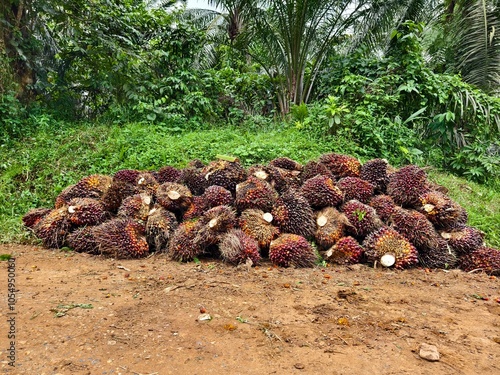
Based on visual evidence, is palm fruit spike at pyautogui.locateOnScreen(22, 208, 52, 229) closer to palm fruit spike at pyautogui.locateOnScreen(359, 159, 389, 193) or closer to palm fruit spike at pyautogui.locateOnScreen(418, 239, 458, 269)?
palm fruit spike at pyautogui.locateOnScreen(359, 159, 389, 193)

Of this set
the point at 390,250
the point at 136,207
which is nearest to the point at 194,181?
the point at 136,207

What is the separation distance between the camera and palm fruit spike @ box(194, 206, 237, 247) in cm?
299

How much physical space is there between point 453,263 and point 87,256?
3266 millimetres

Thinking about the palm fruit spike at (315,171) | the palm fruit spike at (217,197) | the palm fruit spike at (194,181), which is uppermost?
the palm fruit spike at (315,171)

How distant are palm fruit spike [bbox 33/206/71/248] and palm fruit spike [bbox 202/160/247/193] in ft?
4.76

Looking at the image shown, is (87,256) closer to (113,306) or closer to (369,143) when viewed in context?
(113,306)

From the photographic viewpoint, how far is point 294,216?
3178 millimetres

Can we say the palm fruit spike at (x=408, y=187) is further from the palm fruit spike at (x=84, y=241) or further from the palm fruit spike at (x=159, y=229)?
the palm fruit spike at (x=84, y=241)

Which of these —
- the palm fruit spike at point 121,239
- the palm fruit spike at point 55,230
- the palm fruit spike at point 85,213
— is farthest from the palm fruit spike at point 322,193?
the palm fruit spike at point 55,230

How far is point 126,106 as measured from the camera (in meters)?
7.27

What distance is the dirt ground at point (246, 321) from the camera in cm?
140

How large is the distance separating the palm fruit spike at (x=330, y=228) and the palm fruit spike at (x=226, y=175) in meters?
0.91

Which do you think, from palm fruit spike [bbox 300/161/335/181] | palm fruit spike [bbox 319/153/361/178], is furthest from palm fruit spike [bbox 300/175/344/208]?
palm fruit spike [bbox 319/153/361/178]

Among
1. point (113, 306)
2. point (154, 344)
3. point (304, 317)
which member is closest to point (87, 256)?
point (113, 306)
